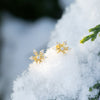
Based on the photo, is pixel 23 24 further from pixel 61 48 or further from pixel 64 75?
pixel 64 75

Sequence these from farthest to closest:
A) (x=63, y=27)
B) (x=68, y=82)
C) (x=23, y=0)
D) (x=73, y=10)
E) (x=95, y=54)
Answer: (x=23, y=0) → (x=73, y=10) → (x=63, y=27) → (x=95, y=54) → (x=68, y=82)

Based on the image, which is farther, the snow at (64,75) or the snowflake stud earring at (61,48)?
the snowflake stud earring at (61,48)

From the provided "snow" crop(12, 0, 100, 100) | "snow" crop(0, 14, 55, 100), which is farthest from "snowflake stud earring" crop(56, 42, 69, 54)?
"snow" crop(0, 14, 55, 100)

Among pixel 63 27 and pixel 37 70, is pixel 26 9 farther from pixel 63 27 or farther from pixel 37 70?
pixel 37 70

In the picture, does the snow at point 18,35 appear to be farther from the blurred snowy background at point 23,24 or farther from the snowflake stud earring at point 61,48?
the snowflake stud earring at point 61,48

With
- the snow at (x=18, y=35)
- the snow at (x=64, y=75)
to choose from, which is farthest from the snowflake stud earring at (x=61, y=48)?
the snow at (x=18, y=35)

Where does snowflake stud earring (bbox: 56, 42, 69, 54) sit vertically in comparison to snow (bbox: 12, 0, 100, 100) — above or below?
above

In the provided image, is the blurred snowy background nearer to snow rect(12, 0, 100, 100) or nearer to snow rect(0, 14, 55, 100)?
snow rect(0, 14, 55, 100)

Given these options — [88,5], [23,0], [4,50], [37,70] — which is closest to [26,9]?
[23,0]

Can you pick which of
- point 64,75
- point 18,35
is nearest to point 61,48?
point 64,75
